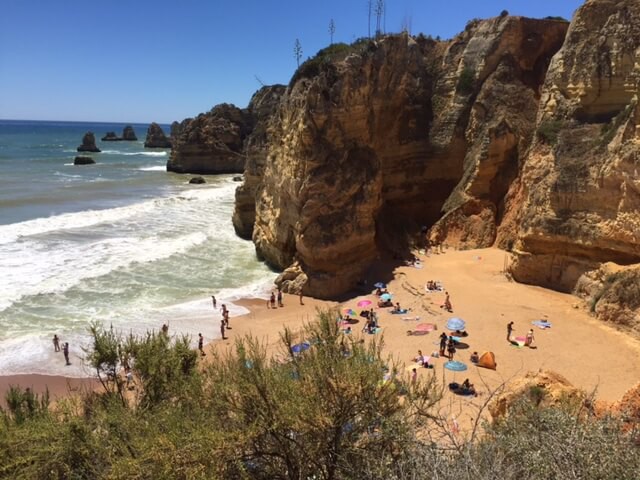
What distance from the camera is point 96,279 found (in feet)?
81.6

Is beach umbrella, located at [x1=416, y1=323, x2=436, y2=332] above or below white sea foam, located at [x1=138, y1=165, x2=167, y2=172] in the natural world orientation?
below

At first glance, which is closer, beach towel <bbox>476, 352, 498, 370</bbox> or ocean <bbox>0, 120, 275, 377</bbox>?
beach towel <bbox>476, 352, 498, 370</bbox>

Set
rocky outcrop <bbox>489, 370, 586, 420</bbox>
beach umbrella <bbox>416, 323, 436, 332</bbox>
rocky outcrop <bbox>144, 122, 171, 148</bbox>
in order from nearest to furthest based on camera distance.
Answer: rocky outcrop <bbox>489, 370, 586, 420</bbox>
beach umbrella <bbox>416, 323, 436, 332</bbox>
rocky outcrop <bbox>144, 122, 171, 148</bbox>

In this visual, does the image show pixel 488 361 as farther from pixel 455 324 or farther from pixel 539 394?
pixel 539 394

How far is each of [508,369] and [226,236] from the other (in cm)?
2251

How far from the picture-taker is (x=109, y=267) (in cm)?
2659

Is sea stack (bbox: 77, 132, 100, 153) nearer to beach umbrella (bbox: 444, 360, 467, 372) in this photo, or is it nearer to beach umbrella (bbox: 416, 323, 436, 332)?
beach umbrella (bbox: 416, 323, 436, 332)

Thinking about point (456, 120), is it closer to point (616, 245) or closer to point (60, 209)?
point (616, 245)

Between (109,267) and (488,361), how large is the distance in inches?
795

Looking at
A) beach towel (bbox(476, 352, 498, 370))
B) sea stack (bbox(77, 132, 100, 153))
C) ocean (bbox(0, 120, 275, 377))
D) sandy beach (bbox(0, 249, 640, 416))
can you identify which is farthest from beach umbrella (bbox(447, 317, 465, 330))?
sea stack (bbox(77, 132, 100, 153))

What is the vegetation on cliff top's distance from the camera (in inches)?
258

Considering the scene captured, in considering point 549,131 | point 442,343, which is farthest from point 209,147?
point 442,343

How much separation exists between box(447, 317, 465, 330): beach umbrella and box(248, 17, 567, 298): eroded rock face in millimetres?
6298

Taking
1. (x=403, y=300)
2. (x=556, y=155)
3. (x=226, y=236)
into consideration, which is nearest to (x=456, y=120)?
(x=556, y=155)
